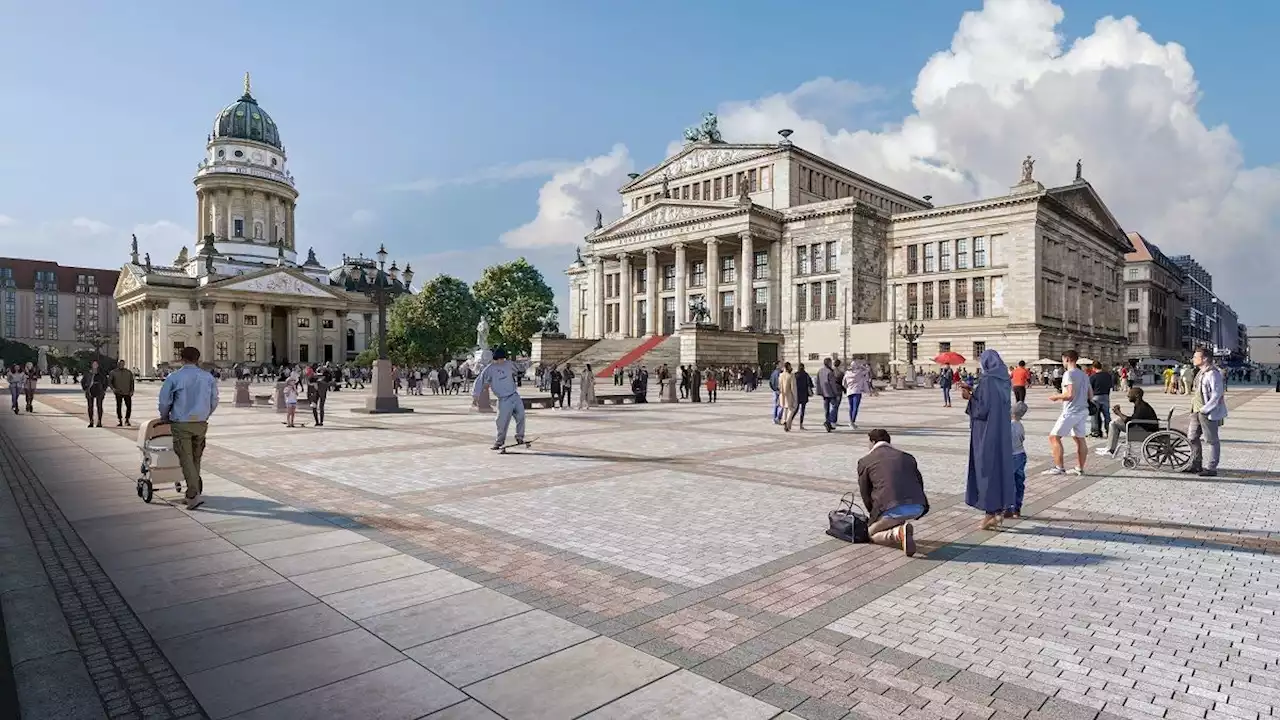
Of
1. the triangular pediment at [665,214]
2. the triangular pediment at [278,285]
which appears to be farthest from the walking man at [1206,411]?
the triangular pediment at [278,285]

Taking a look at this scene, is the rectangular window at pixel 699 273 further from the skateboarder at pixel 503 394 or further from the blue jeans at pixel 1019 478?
the blue jeans at pixel 1019 478

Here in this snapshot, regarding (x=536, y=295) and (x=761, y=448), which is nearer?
(x=761, y=448)

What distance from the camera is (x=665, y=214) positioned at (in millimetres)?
68625

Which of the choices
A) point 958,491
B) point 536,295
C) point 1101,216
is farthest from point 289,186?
point 958,491

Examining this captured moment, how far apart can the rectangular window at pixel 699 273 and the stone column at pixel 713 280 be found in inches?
180

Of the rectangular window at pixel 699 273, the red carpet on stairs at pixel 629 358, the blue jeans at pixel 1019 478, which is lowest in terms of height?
the blue jeans at pixel 1019 478

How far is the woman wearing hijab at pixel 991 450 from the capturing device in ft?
23.4

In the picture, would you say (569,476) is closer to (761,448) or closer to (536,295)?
(761,448)

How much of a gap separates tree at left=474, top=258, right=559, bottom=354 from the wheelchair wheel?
71433 millimetres

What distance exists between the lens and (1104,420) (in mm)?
16984

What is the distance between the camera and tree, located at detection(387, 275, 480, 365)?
74562 millimetres

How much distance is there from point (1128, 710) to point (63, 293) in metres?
161

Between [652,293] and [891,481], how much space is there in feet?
211

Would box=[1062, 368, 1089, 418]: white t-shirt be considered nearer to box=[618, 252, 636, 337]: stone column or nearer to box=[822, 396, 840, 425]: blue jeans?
box=[822, 396, 840, 425]: blue jeans
